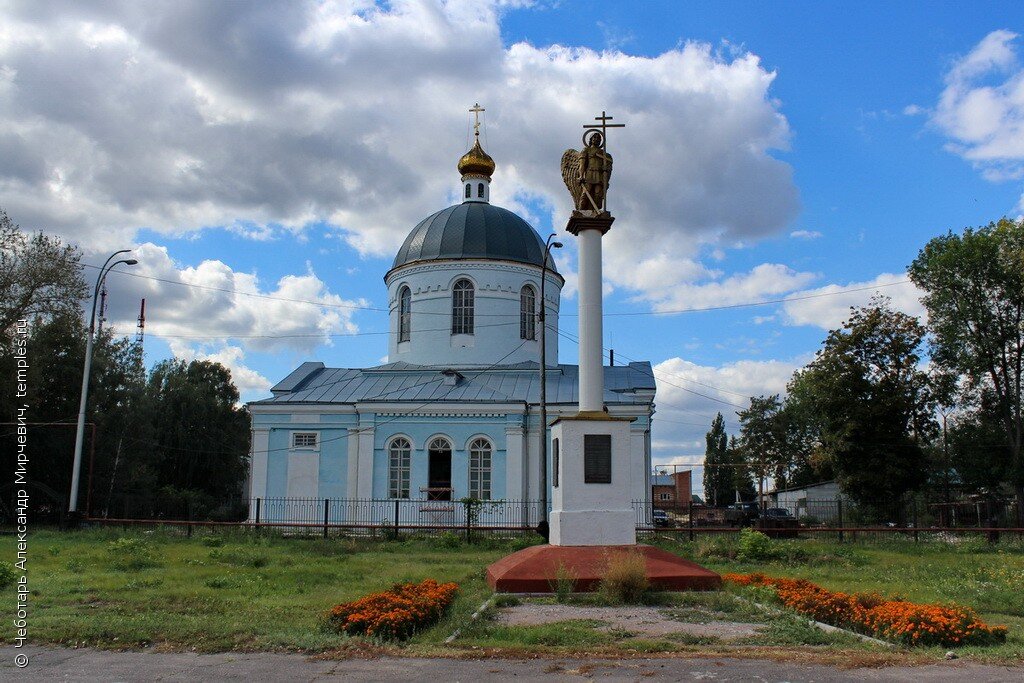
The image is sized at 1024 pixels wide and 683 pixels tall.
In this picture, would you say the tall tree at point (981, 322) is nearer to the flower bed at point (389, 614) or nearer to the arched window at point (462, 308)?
the arched window at point (462, 308)

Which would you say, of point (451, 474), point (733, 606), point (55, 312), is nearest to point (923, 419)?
point (451, 474)

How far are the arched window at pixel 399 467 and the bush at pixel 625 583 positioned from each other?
60.5ft

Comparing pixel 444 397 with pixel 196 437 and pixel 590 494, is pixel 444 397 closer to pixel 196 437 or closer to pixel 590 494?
pixel 590 494

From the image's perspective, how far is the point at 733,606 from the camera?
11219 millimetres

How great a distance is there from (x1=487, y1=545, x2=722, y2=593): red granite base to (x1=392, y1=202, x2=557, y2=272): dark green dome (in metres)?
21.4

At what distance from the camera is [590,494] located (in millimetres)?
14938

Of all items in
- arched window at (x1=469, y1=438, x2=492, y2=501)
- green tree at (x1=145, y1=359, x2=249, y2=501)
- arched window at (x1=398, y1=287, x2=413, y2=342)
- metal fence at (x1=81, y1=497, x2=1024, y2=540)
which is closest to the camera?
metal fence at (x1=81, y1=497, x2=1024, y2=540)

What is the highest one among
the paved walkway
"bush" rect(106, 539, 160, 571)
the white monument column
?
the white monument column

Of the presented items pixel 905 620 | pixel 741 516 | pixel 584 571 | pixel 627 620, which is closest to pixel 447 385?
pixel 741 516

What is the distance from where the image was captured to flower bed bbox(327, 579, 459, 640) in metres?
9.06

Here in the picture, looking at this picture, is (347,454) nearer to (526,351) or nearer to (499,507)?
(499,507)

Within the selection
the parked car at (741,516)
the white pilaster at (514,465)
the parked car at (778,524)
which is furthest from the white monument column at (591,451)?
the parked car at (741,516)

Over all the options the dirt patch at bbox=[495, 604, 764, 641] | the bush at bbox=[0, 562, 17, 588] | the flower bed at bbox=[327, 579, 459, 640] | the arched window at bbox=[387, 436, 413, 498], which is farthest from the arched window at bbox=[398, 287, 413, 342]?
the flower bed at bbox=[327, 579, 459, 640]

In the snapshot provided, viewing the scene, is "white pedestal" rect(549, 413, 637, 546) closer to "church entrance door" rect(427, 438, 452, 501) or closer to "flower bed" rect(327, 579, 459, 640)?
"flower bed" rect(327, 579, 459, 640)
